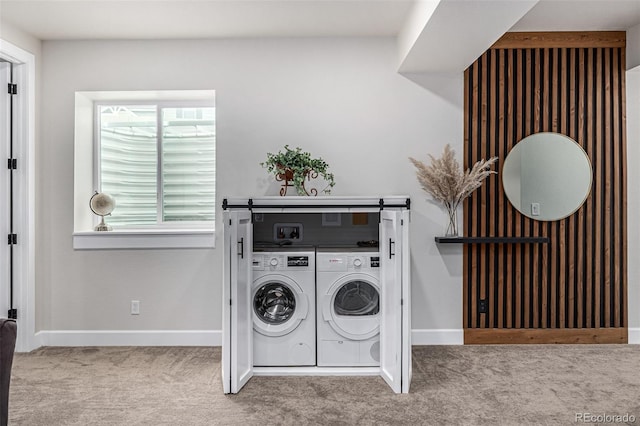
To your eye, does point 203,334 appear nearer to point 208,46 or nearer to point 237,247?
point 237,247

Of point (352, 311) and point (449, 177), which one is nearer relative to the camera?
point (352, 311)

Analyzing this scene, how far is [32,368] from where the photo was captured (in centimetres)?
322

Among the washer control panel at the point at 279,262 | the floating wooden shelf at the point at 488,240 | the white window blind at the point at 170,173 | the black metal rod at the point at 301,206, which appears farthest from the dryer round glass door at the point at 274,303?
the floating wooden shelf at the point at 488,240


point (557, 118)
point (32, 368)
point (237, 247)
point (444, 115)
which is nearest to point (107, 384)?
point (32, 368)

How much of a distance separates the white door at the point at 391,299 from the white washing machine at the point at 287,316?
49 centimetres

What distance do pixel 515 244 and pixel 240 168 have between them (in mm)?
2438

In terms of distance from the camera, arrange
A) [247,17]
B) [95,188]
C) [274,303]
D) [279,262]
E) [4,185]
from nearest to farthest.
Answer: [279,262] → [274,303] → [247,17] → [4,185] → [95,188]

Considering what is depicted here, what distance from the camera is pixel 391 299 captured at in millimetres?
2912

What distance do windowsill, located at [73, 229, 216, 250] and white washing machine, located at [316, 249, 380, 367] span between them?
3.93ft

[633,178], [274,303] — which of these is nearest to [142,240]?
[274,303]

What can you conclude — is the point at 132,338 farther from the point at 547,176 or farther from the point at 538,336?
the point at 547,176

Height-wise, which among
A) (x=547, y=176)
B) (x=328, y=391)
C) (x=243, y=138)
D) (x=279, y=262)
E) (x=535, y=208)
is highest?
(x=243, y=138)

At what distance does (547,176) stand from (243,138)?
2610 mm

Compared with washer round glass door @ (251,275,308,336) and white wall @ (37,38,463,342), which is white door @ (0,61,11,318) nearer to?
white wall @ (37,38,463,342)
